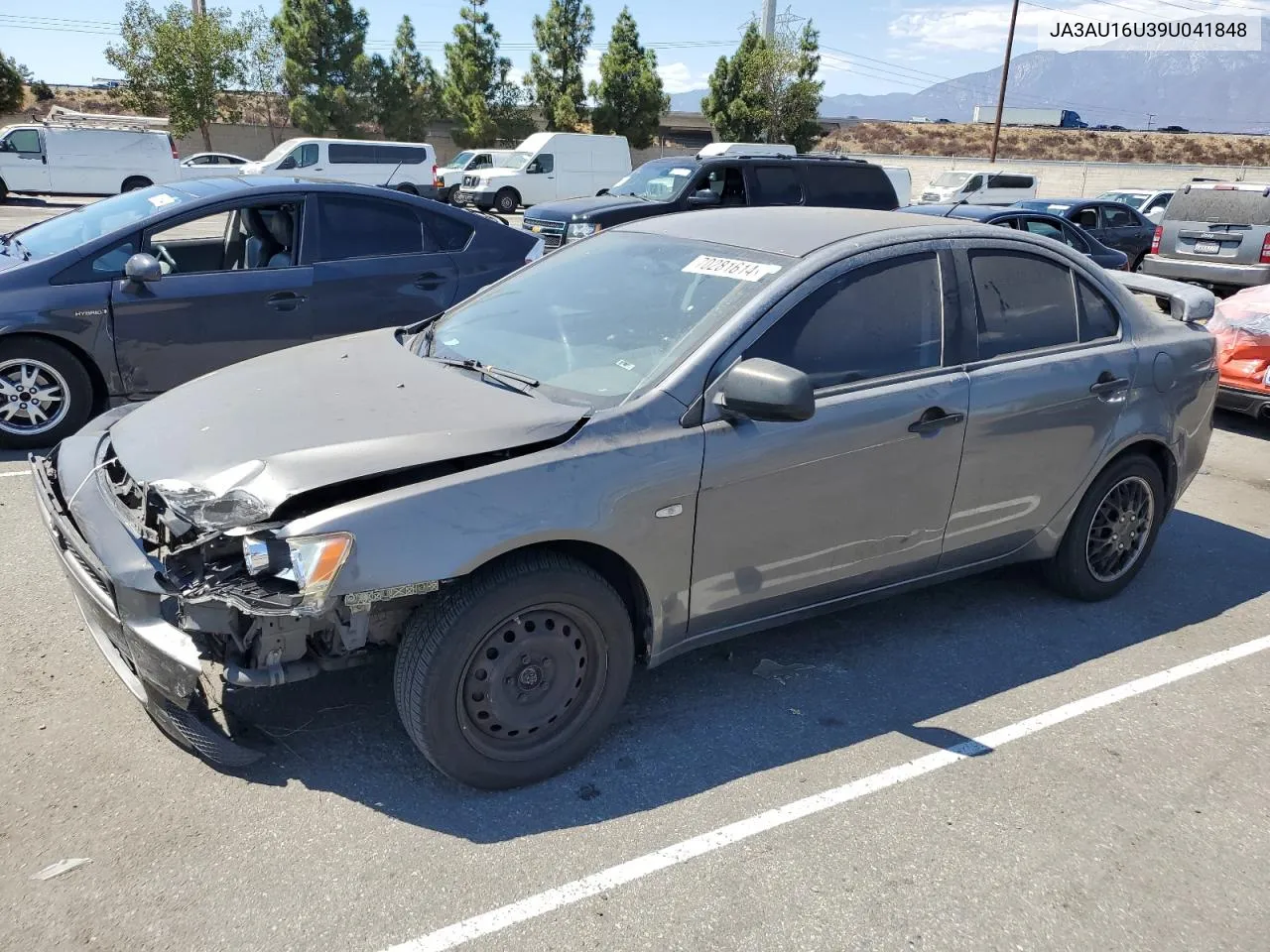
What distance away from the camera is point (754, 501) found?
3240mm

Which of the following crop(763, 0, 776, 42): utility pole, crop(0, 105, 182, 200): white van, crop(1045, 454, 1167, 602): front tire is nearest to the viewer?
crop(1045, 454, 1167, 602): front tire

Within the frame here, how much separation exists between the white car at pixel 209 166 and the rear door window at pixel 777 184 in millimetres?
18383

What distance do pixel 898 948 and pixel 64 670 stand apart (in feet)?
9.73

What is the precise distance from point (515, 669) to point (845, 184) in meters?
12.2

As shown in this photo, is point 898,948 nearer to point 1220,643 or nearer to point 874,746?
point 874,746

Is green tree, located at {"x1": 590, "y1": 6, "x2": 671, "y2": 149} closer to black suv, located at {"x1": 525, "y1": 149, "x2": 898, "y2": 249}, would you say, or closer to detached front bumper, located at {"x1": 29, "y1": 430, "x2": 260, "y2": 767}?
black suv, located at {"x1": 525, "y1": 149, "x2": 898, "y2": 249}

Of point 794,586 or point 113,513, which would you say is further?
point 794,586

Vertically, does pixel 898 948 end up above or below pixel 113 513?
below

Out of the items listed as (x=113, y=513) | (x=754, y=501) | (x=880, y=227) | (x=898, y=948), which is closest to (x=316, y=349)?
(x=113, y=513)

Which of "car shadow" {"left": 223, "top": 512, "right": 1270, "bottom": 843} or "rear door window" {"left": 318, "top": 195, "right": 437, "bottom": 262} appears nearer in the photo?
"car shadow" {"left": 223, "top": 512, "right": 1270, "bottom": 843}

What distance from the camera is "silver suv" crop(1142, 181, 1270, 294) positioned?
1284 cm

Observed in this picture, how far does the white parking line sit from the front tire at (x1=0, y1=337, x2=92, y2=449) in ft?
15.7

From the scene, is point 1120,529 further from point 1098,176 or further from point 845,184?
point 1098,176

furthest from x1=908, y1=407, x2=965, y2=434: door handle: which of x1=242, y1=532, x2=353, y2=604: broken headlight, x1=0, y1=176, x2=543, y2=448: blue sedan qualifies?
x1=0, y1=176, x2=543, y2=448: blue sedan
